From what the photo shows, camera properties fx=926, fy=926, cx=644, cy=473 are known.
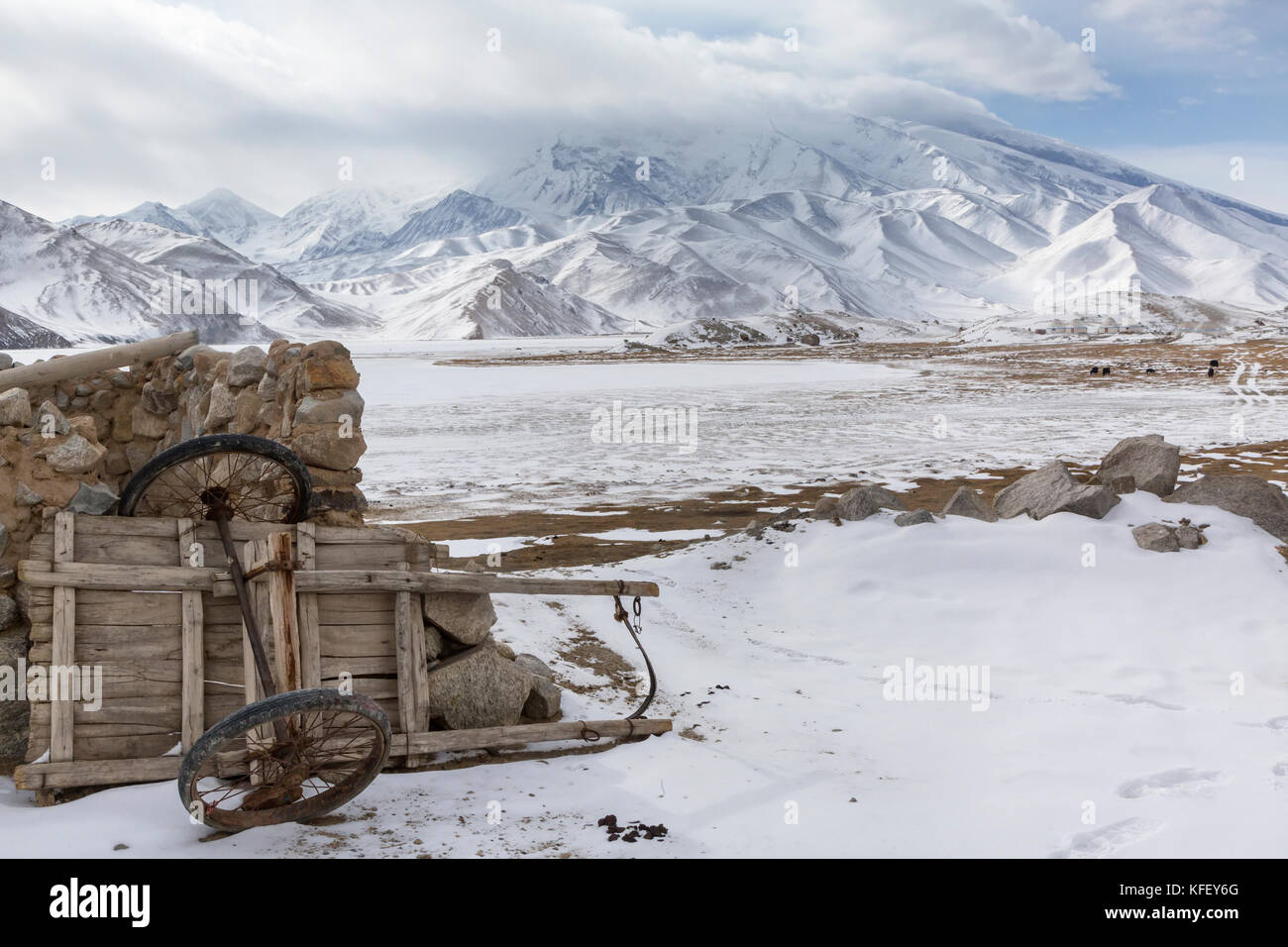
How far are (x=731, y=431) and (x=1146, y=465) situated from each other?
16.1 meters

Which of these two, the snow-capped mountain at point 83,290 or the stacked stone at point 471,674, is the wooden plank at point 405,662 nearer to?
the stacked stone at point 471,674

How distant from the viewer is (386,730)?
218 inches

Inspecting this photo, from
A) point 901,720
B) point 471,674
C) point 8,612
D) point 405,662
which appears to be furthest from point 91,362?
point 901,720

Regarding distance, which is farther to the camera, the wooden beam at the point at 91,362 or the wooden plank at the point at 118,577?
the wooden beam at the point at 91,362

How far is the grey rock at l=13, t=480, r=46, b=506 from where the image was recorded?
23.4 ft

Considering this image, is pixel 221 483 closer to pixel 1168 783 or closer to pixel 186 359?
pixel 186 359

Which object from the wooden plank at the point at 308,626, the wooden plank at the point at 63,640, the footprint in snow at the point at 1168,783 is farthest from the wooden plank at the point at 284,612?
the footprint in snow at the point at 1168,783

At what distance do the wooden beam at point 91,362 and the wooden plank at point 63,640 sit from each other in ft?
7.67

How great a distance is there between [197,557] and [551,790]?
2925 millimetres

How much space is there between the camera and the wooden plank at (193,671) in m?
6.10

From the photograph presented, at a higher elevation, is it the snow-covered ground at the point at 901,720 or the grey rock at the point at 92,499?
the grey rock at the point at 92,499

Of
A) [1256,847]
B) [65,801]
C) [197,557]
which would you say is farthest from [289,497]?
[1256,847]

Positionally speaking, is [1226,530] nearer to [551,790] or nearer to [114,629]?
[551,790]

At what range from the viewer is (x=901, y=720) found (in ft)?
26.8
